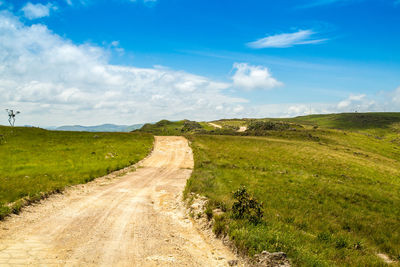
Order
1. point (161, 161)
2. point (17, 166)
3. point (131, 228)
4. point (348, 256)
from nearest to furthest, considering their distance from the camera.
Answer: point (348, 256) → point (131, 228) → point (17, 166) → point (161, 161)

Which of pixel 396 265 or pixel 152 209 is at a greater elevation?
pixel 152 209

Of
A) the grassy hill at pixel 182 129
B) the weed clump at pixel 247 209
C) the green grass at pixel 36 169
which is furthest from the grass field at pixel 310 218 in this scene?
the grassy hill at pixel 182 129

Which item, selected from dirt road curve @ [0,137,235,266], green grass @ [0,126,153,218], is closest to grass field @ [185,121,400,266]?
dirt road curve @ [0,137,235,266]

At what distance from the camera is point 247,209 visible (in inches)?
434

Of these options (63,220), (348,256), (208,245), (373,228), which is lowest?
(373,228)

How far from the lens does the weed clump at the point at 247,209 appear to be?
10766 millimetres

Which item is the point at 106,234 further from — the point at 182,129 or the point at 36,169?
the point at 182,129

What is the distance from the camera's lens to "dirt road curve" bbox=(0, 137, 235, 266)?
24.8ft

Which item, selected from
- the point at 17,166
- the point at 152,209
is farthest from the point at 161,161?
the point at 152,209

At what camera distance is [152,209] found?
43.5 feet

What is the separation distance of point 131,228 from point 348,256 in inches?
383

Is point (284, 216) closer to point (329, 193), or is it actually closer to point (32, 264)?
point (329, 193)

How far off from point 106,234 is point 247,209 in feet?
22.2

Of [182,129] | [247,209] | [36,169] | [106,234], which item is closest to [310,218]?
[247,209]
